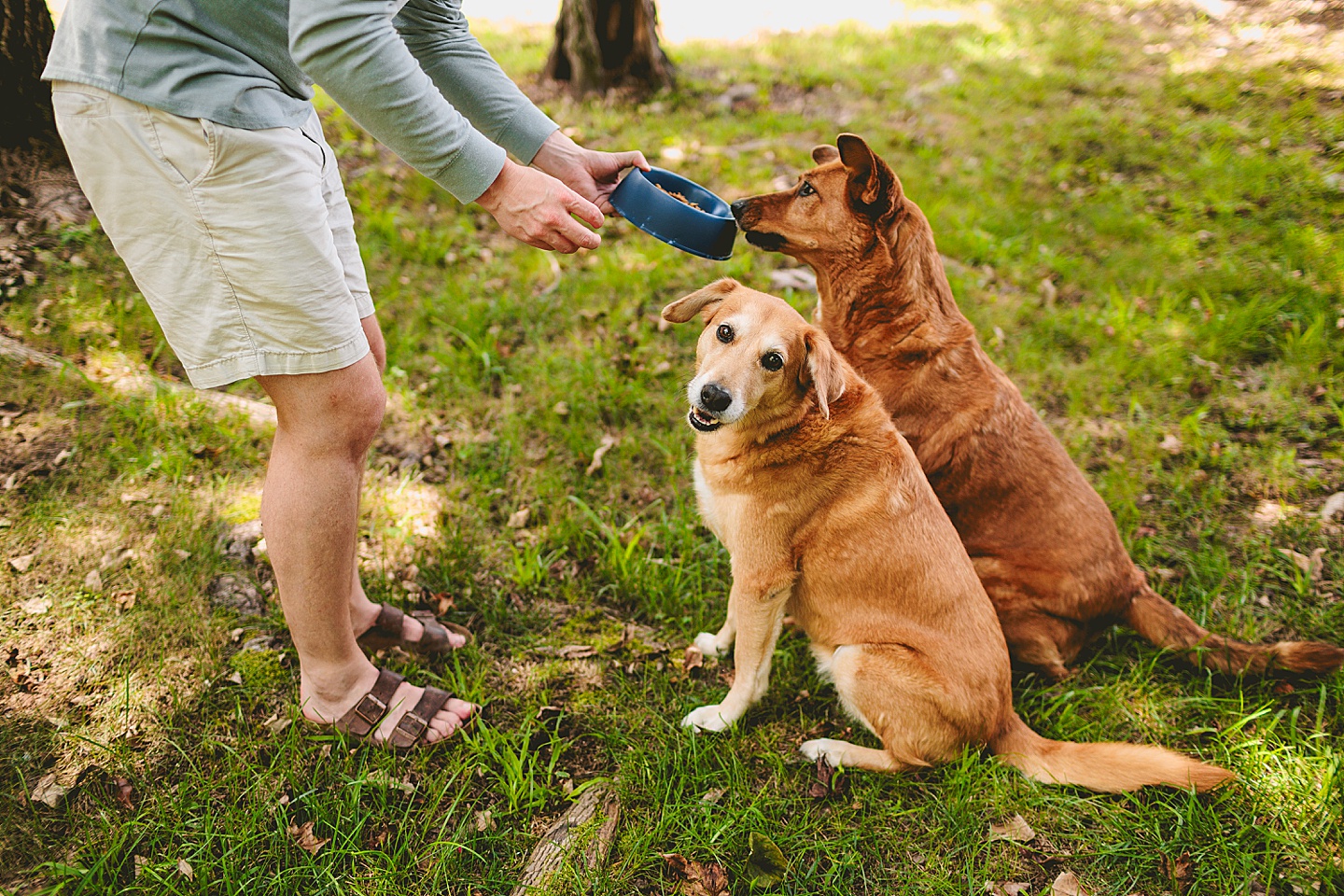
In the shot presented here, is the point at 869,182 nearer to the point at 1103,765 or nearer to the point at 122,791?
the point at 1103,765

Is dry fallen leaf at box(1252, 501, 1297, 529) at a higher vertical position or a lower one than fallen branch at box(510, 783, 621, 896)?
higher

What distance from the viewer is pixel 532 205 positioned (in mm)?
2078

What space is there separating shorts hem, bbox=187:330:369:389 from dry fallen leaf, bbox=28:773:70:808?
Result: 4.89 feet

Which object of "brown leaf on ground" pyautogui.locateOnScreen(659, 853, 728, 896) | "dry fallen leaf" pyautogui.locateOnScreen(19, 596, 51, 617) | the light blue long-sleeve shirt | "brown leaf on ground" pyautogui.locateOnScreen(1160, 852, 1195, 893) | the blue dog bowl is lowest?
"brown leaf on ground" pyautogui.locateOnScreen(659, 853, 728, 896)

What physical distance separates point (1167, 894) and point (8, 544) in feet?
15.0

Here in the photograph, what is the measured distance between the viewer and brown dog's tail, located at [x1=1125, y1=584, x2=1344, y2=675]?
9.04ft

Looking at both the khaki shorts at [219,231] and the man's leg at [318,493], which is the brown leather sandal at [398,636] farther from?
the khaki shorts at [219,231]

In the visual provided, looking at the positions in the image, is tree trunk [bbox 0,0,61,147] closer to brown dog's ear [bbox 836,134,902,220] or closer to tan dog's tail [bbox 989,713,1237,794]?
brown dog's ear [bbox 836,134,902,220]

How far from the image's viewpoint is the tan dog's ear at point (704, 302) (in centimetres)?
285

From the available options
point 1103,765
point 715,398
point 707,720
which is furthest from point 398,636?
point 1103,765

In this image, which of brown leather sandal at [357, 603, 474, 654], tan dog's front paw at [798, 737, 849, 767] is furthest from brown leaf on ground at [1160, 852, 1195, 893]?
brown leather sandal at [357, 603, 474, 654]

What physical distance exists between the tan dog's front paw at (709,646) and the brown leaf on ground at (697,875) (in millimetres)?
874

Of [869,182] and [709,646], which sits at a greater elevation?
[869,182]

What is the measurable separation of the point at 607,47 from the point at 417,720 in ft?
21.9
